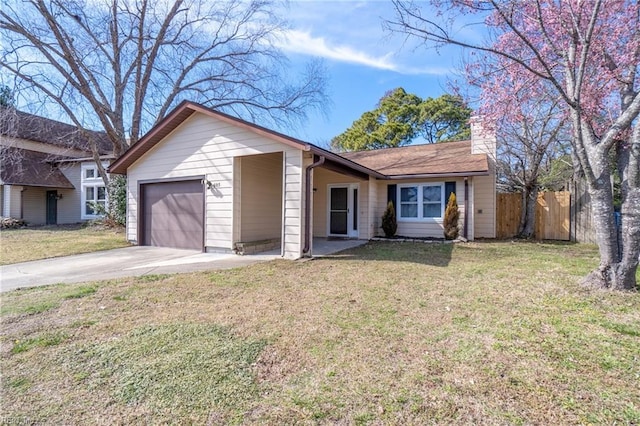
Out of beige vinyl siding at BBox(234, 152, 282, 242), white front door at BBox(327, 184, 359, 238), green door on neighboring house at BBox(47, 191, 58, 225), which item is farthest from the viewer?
green door on neighboring house at BBox(47, 191, 58, 225)

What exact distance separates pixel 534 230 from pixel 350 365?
1095 cm

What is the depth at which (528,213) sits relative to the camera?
10922mm

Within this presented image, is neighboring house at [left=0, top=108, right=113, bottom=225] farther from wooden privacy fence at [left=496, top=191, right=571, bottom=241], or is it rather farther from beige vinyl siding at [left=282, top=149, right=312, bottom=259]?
wooden privacy fence at [left=496, top=191, right=571, bottom=241]

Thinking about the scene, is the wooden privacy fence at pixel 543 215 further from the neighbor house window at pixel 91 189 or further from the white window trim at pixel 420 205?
the neighbor house window at pixel 91 189

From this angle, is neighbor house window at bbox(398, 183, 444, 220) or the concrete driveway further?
neighbor house window at bbox(398, 183, 444, 220)

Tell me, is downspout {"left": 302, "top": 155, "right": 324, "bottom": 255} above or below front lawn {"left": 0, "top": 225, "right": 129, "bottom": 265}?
above

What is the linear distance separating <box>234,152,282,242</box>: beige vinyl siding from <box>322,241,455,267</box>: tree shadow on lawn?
2.62 m

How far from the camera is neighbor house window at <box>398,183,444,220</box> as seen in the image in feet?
36.1

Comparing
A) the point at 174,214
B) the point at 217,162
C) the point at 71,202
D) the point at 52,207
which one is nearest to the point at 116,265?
the point at 174,214

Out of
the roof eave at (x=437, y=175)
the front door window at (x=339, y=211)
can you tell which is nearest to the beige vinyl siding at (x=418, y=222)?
the roof eave at (x=437, y=175)

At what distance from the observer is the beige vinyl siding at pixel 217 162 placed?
7.48 metres

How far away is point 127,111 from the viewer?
16375mm

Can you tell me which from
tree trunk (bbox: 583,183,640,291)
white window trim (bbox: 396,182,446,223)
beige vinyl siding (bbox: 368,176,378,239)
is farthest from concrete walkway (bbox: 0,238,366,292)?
tree trunk (bbox: 583,183,640,291)

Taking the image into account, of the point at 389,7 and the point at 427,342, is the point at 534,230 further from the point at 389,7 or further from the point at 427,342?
the point at 427,342
